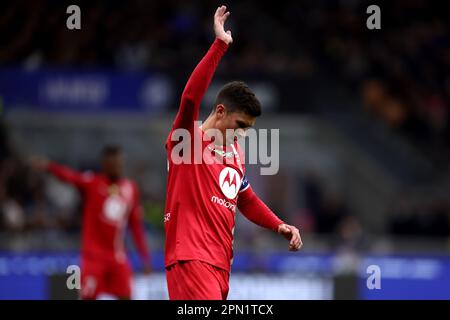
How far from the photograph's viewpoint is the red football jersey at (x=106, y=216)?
33.4 ft

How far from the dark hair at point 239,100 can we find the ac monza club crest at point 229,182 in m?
0.41

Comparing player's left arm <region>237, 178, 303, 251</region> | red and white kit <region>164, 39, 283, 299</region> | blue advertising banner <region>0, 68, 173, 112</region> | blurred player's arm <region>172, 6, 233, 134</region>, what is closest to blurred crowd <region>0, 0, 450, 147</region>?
blue advertising banner <region>0, 68, 173, 112</region>

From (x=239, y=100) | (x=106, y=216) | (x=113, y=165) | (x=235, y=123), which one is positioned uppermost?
(x=113, y=165)

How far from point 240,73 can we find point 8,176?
4.97m

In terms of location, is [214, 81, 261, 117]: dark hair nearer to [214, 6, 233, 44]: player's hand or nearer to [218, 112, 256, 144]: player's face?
[218, 112, 256, 144]: player's face

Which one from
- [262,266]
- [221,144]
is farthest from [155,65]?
[221,144]

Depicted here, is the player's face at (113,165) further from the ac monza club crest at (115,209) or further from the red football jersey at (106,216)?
the ac monza club crest at (115,209)

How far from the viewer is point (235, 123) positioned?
5.68 m

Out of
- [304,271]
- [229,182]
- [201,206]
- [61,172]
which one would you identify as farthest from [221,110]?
[304,271]

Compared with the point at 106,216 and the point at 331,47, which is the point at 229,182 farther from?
the point at 331,47

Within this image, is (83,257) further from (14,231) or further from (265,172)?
(265,172)

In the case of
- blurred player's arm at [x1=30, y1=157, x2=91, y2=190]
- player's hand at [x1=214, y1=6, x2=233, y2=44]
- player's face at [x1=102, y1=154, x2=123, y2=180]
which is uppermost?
player's face at [x1=102, y1=154, x2=123, y2=180]

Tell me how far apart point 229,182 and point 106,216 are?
181 inches

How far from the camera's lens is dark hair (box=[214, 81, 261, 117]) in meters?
5.64
